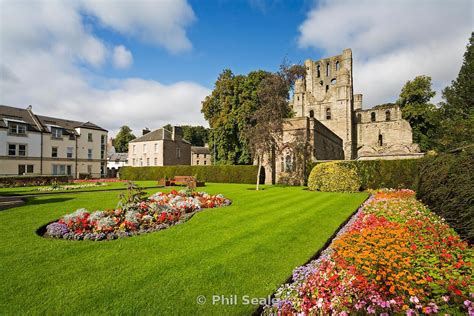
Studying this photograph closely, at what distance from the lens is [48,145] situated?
118 feet

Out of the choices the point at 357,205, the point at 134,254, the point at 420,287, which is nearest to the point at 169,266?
the point at 134,254

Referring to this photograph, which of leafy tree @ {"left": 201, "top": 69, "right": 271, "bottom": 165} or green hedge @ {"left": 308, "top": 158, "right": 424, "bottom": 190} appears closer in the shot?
green hedge @ {"left": 308, "top": 158, "right": 424, "bottom": 190}

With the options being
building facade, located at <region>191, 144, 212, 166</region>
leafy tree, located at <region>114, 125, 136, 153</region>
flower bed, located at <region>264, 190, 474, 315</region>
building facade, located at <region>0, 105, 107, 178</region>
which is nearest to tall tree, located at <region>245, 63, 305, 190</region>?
flower bed, located at <region>264, 190, 474, 315</region>

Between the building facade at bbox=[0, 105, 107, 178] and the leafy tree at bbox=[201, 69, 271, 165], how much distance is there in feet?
69.6

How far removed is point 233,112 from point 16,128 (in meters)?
29.5

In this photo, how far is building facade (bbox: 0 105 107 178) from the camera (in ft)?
105

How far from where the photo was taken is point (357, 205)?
484 inches

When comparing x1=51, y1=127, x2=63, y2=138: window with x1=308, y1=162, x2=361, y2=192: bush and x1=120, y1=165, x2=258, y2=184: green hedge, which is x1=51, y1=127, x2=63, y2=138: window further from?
x1=308, y1=162, x2=361, y2=192: bush

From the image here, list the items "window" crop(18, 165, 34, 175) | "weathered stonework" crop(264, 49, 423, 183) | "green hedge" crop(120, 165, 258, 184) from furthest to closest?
"weathered stonework" crop(264, 49, 423, 183) < "window" crop(18, 165, 34, 175) < "green hedge" crop(120, 165, 258, 184)

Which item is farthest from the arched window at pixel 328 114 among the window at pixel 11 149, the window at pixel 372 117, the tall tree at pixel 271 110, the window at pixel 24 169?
the window at pixel 11 149

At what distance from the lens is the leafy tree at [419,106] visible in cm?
4197

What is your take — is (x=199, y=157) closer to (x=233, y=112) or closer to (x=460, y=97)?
(x=233, y=112)

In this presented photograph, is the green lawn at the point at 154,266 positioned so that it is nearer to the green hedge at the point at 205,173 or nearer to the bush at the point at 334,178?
the bush at the point at 334,178

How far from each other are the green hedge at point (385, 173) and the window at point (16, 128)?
40.6 metres
